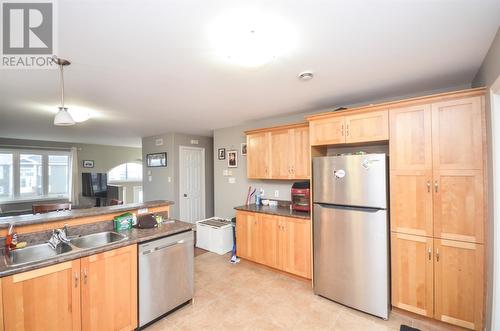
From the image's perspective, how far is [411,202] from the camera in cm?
228

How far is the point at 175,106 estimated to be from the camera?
330cm

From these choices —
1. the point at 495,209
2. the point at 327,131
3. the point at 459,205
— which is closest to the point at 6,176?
the point at 327,131

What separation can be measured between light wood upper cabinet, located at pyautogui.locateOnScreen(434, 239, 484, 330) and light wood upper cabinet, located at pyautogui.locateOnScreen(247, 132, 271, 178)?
7.72 ft

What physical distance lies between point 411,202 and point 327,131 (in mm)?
1162

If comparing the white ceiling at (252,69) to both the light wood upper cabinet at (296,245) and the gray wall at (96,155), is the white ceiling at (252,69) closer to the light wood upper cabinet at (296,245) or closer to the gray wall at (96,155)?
the light wood upper cabinet at (296,245)

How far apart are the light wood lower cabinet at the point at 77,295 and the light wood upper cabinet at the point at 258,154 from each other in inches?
88.8

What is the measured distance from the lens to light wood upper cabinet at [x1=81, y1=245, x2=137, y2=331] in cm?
180

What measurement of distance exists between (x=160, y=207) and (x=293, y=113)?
8.09ft

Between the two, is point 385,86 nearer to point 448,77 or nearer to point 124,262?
point 448,77

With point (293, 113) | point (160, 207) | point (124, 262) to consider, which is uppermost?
point (293, 113)

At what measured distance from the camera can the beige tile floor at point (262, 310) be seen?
7.32 feet

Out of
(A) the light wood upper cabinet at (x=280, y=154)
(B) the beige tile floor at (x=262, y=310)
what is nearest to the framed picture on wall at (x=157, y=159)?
(A) the light wood upper cabinet at (x=280, y=154)

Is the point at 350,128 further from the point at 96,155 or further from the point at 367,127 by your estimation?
the point at 96,155

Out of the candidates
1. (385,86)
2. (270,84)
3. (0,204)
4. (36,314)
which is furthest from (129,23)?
(0,204)
